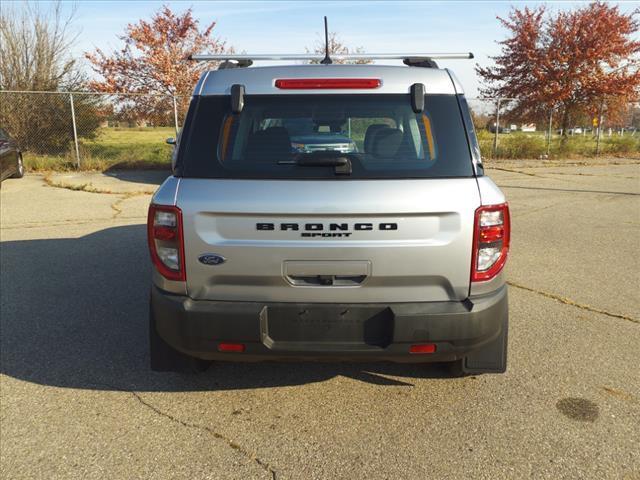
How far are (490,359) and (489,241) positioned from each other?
82 centimetres

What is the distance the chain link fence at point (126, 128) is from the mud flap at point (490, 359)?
1448 centimetres

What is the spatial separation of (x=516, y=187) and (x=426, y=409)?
430 inches

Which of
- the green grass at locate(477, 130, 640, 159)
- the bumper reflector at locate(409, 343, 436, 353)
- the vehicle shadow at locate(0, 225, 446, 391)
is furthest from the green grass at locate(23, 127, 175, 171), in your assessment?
the bumper reflector at locate(409, 343, 436, 353)

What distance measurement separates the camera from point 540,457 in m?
2.58

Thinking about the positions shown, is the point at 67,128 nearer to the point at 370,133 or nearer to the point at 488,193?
the point at 370,133

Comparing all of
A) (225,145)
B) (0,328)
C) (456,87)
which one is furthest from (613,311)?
(0,328)

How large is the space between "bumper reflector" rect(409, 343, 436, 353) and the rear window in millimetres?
843

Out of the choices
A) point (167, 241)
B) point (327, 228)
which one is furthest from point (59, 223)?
point (327, 228)

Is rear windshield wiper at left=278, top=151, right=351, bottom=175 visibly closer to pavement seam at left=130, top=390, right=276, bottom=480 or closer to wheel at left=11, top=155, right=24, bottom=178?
pavement seam at left=130, top=390, right=276, bottom=480

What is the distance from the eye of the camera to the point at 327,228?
2.55 meters

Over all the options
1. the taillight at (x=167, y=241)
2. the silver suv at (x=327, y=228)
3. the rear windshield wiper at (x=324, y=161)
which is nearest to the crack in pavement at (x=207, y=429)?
the silver suv at (x=327, y=228)

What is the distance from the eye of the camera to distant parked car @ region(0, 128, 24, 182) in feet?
40.9

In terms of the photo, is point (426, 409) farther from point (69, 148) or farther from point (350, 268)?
point (69, 148)

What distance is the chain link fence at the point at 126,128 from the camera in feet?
54.1
